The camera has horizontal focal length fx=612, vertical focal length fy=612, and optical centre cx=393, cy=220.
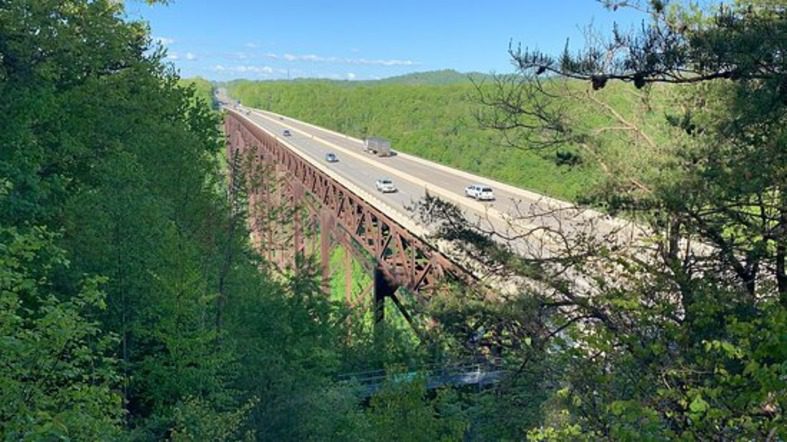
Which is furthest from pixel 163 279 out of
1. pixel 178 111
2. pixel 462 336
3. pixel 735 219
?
pixel 178 111

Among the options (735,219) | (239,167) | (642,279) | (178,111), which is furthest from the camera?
(178,111)

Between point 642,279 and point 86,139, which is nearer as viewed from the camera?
point 642,279

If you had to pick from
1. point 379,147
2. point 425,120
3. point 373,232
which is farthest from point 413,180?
point 425,120

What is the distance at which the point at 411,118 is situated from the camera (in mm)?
89500

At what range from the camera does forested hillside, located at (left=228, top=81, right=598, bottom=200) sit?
44.4 metres

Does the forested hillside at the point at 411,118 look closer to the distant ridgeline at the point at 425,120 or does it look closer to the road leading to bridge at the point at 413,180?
the distant ridgeline at the point at 425,120

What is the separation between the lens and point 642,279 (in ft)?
25.6

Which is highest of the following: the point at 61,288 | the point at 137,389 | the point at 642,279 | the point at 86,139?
the point at 86,139

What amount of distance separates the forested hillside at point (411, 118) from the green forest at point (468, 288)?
7965 mm

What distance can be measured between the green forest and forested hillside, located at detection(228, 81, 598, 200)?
7.96 m

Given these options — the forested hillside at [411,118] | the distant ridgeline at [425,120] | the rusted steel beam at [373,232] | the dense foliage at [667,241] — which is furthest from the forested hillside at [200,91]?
the dense foliage at [667,241]

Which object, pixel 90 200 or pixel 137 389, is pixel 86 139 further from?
pixel 137 389

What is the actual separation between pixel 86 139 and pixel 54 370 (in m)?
10.2

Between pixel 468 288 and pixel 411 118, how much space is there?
8091 centimetres
